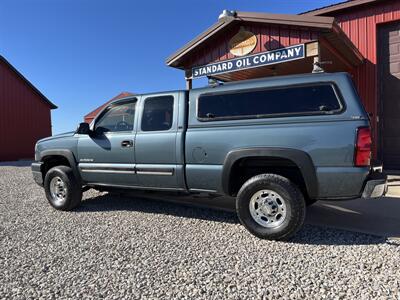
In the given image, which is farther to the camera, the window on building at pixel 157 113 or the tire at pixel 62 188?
the tire at pixel 62 188

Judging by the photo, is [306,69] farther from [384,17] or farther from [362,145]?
[362,145]

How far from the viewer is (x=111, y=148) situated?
209 inches

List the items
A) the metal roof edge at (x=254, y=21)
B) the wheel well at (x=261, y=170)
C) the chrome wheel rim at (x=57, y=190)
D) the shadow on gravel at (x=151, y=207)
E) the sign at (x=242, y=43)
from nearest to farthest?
the wheel well at (x=261, y=170), the shadow on gravel at (x=151, y=207), the chrome wheel rim at (x=57, y=190), the metal roof edge at (x=254, y=21), the sign at (x=242, y=43)

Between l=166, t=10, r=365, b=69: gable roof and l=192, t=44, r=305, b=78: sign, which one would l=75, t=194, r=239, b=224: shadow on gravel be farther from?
l=166, t=10, r=365, b=69: gable roof

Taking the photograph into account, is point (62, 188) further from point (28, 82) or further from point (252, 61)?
point (28, 82)

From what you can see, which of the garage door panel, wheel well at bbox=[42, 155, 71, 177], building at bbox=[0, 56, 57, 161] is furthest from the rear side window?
building at bbox=[0, 56, 57, 161]

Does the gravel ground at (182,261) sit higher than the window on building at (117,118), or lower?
lower

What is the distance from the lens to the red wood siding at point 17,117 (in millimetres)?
19625

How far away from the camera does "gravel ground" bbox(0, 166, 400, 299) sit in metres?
2.86

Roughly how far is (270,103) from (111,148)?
2645 millimetres

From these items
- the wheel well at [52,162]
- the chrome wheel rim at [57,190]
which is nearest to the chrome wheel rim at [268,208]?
the chrome wheel rim at [57,190]

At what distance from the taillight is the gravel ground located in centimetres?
100

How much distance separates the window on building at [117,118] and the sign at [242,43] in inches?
153

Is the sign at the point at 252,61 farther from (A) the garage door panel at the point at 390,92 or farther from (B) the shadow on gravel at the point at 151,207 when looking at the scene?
(B) the shadow on gravel at the point at 151,207
